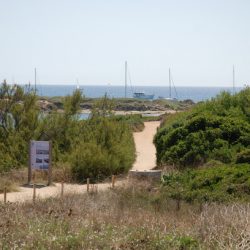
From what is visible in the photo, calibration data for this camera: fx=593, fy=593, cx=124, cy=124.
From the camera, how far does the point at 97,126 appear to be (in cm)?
2250

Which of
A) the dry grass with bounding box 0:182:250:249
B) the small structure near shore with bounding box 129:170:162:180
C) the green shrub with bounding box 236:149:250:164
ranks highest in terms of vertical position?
the green shrub with bounding box 236:149:250:164

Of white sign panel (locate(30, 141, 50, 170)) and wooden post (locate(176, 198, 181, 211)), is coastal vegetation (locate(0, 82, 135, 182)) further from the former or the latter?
wooden post (locate(176, 198, 181, 211))

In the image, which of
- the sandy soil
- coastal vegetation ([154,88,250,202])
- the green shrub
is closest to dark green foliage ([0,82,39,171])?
the sandy soil

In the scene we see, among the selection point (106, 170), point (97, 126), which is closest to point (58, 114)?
point (97, 126)

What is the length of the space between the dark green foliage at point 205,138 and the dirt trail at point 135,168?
168 centimetres

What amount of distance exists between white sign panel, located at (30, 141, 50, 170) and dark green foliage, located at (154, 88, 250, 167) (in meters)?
4.30

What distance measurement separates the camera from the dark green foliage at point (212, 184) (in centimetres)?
1359

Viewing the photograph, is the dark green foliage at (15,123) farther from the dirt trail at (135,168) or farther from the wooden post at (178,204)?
the wooden post at (178,204)

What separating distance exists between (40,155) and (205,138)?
224 inches

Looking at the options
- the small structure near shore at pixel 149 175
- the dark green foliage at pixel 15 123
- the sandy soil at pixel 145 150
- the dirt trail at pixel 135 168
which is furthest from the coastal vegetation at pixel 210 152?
the dark green foliage at pixel 15 123

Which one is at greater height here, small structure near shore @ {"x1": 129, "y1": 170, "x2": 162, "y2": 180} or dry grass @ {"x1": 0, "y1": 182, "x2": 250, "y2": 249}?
dry grass @ {"x1": 0, "y1": 182, "x2": 250, "y2": 249}

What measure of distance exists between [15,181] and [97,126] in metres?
5.04

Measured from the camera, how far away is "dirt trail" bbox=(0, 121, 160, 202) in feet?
50.2

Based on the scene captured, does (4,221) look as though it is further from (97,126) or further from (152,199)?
(97,126)
